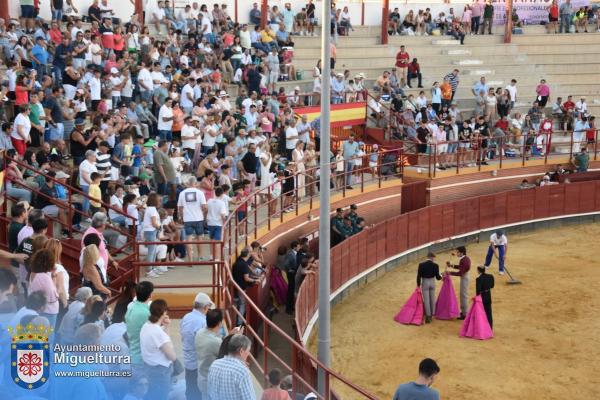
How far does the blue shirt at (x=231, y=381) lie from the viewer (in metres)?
7.75

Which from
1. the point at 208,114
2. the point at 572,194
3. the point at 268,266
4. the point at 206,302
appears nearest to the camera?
the point at 206,302

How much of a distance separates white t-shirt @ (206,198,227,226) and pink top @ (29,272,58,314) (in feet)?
19.4

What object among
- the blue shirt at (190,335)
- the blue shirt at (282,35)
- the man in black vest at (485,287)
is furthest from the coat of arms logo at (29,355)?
the blue shirt at (282,35)

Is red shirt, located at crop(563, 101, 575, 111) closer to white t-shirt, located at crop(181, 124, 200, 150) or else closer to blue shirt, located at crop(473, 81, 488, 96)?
blue shirt, located at crop(473, 81, 488, 96)

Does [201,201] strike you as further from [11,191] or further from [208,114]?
[208,114]

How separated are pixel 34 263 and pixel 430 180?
1760cm

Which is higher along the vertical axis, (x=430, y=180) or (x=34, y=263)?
(x=34, y=263)

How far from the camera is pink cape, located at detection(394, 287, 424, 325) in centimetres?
1859

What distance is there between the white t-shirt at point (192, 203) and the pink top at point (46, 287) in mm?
5523

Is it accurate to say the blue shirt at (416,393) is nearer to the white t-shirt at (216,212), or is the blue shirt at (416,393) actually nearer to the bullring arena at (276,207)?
the bullring arena at (276,207)

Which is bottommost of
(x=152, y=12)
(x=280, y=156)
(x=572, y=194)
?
(x=572, y=194)

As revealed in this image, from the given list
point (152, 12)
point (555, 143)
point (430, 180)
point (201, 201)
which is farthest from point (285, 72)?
point (201, 201)

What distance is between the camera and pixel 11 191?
1423 cm

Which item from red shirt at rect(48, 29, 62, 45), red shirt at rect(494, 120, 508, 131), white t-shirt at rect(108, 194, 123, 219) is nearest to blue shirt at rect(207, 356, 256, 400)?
white t-shirt at rect(108, 194, 123, 219)
